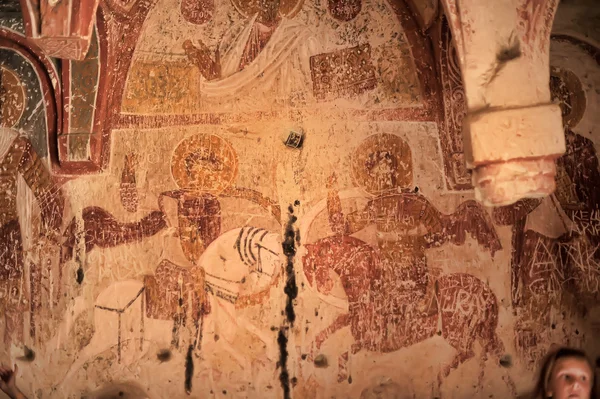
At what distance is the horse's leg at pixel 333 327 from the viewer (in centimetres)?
465

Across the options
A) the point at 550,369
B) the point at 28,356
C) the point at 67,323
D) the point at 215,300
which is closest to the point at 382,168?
the point at 215,300

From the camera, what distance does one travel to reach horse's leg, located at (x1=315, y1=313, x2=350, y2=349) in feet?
15.3

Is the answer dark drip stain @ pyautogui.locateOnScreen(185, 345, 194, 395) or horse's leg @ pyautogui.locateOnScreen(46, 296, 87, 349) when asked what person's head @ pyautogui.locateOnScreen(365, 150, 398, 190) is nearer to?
dark drip stain @ pyautogui.locateOnScreen(185, 345, 194, 395)

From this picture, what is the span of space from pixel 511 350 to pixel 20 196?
3.87 m

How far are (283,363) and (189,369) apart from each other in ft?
2.28

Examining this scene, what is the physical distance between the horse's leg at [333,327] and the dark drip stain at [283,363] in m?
0.24

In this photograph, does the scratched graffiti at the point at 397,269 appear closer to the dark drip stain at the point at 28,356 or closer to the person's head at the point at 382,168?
the person's head at the point at 382,168

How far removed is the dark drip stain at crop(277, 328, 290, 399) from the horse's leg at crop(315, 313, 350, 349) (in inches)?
9.5

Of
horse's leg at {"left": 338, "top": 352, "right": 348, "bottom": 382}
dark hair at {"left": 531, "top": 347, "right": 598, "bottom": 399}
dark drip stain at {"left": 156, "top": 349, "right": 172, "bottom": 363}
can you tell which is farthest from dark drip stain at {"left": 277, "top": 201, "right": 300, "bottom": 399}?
dark hair at {"left": 531, "top": 347, "right": 598, "bottom": 399}

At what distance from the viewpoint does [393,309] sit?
184 inches

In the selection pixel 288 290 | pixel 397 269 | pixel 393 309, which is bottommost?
pixel 393 309

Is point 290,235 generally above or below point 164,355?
above

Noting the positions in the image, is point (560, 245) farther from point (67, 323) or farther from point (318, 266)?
point (67, 323)

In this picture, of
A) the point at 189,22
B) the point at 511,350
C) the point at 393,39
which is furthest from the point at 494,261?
the point at 189,22
